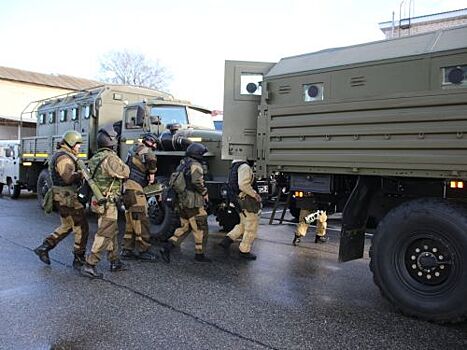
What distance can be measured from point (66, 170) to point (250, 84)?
7.93 ft

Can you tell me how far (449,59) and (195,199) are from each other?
3370 millimetres

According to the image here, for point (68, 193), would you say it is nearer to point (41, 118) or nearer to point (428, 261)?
point (428, 261)

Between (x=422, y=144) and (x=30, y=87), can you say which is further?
(x=30, y=87)

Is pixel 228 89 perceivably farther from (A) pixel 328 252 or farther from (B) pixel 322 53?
(A) pixel 328 252

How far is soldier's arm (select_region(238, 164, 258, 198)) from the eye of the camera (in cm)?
600

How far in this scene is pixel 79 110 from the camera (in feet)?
35.0

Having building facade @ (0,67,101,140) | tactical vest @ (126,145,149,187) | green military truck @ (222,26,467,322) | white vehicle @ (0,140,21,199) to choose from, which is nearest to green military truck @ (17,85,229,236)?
tactical vest @ (126,145,149,187)

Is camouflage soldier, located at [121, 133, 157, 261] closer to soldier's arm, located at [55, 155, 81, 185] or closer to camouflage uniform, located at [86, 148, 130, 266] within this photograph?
camouflage uniform, located at [86, 148, 130, 266]

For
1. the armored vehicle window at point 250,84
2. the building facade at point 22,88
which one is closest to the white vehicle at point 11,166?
the armored vehicle window at point 250,84

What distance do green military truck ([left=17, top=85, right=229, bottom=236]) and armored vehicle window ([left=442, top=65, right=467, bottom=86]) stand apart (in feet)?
13.1

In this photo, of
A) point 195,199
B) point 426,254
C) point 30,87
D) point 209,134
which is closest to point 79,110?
point 209,134

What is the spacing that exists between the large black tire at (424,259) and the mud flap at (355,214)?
17.3 inches

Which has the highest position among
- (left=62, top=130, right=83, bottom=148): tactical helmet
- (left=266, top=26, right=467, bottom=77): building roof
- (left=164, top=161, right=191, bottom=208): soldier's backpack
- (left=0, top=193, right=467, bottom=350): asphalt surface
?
(left=266, top=26, right=467, bottom=77): building roof

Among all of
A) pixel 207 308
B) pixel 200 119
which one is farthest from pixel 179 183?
pixel 200 119
